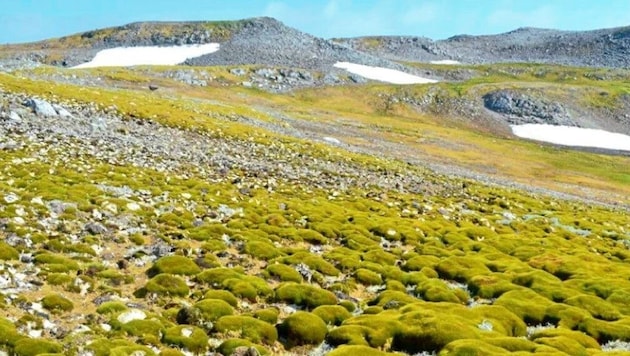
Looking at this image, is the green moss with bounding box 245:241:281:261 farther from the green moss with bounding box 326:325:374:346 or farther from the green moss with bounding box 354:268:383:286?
the green moss with bounding box 326:325:374:346

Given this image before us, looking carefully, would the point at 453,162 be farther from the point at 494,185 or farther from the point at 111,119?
the point at 111,119

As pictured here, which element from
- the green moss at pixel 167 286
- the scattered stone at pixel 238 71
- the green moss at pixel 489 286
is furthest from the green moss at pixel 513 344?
the scattered stone at pixel 238 71

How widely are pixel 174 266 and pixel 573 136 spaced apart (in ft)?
511

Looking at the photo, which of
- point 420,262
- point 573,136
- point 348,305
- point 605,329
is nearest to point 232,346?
point 348,305

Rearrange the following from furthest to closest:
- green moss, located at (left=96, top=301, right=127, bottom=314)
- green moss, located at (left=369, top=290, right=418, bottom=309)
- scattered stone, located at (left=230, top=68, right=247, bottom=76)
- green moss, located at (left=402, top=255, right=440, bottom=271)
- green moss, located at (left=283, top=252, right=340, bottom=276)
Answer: scattered stone, located at (left=230, top=68, right=247, bottom=76), green moss, located at (left=402, top=255, right=440, bottom=271), green moss, located at (left=283, top=252, right=340, bottom=276), green moss, located at (left=369, top=290, right=418, bottom=309), green moss, located at (left=96, top=301, right=127, bottom=314)

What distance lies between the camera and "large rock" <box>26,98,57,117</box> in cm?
4875

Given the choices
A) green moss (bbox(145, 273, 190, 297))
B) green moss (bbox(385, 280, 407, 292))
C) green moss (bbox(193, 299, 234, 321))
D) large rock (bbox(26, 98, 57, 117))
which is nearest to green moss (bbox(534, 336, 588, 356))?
green moss (bbox(385, 280, 407, 292))

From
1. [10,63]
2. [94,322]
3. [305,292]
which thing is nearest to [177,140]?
[305,292]

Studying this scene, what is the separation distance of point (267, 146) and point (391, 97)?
123698 millimetres

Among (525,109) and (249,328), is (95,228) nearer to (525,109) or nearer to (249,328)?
(249,328)

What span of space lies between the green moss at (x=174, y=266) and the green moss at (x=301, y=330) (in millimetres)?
5031

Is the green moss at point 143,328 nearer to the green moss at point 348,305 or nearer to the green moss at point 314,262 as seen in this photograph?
the green moss at point 348,305

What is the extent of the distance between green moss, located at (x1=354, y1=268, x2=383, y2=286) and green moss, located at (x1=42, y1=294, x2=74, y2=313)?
11786 mm

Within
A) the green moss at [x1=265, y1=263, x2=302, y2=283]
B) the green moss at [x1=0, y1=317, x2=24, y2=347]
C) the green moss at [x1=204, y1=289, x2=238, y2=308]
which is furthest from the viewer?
the green moss at [x1=265, y1=263, x2=302, y2=283]
